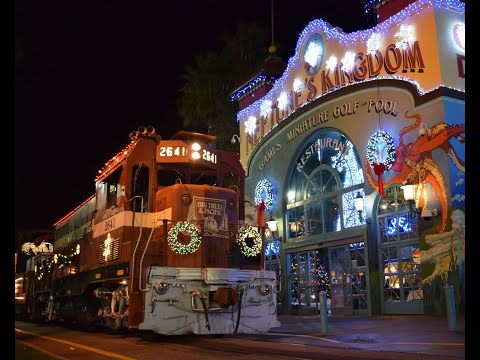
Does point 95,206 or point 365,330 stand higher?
point 95,206

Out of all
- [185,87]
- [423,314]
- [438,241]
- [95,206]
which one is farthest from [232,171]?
[185,87]

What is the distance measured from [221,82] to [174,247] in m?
18.9

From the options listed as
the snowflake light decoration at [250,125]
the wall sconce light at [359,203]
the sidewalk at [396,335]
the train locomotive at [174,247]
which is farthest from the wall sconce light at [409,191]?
the snowflake light decoration at [250,125]

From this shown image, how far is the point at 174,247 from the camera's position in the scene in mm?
9906

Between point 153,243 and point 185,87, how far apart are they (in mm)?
19280

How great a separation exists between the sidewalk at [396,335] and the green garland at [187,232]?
282cm

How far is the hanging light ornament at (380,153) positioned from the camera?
49.9ft

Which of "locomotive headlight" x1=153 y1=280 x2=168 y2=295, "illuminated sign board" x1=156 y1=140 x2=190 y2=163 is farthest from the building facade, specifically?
"illuminated sign board" x1=156 y1=140 x2=190 y2=163

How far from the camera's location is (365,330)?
11398 mm

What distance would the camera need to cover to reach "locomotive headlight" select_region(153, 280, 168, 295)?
9203mm

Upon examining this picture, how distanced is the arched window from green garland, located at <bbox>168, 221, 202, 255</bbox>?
27.0ft

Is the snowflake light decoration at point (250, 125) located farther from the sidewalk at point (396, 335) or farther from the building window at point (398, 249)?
the sidewalk at point (396, 335)

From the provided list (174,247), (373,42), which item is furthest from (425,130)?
(174,247)
